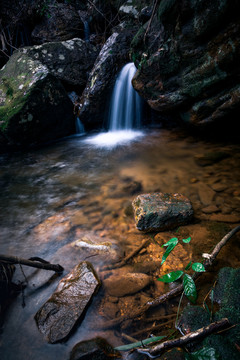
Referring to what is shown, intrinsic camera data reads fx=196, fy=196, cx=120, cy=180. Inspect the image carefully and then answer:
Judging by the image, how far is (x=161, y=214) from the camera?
99.7 inches

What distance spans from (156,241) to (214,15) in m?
4.40

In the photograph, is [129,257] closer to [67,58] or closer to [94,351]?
[94,351]

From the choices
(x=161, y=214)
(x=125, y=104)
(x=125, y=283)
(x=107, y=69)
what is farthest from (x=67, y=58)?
(x=125, y=283)

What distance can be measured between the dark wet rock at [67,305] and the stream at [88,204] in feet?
0.20

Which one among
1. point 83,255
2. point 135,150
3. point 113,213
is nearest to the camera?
point 83,255

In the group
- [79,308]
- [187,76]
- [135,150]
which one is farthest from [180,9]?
[79,308]

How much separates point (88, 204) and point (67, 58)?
7310 millimetres

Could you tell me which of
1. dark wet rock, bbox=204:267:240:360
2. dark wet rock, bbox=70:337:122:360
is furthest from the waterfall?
dark wet rock, bbox=70:337:122:360

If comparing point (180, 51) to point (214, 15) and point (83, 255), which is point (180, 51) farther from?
point (83, 255)

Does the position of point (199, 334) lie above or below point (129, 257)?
above

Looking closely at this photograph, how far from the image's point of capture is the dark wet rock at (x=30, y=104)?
6250mm

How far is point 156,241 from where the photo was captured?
7.97 feet

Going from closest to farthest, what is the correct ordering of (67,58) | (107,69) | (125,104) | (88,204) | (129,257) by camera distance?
1. (129,257)
2. (88,204)
3. (107,69)
4. (125,104)
5. (67,58)

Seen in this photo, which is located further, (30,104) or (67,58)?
(67,58)
